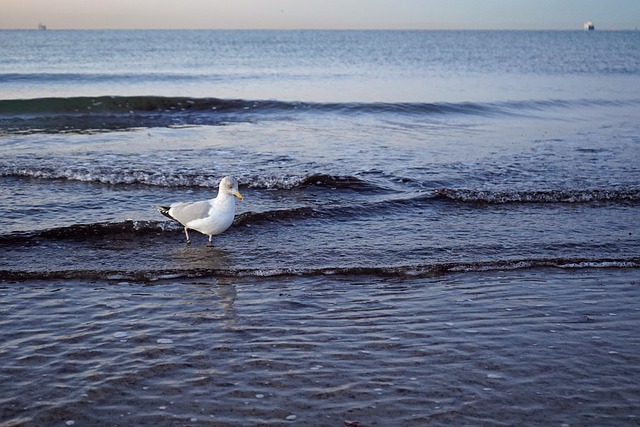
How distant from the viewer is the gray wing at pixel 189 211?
8.11 m

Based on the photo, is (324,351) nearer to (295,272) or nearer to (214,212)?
(295,272)

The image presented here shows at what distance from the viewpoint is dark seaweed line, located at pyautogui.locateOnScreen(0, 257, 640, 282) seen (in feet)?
22.9

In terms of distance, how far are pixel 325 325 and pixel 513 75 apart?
32.3 metres

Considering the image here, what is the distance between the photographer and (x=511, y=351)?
5141mm

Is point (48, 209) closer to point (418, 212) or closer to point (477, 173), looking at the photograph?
point (418, 212)

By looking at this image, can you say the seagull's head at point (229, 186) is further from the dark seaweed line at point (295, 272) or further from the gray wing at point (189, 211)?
the dark seaweed line at point (295, 272)

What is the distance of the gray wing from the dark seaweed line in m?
1.05

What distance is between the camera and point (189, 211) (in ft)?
26.8

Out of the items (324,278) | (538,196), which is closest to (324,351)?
(324,278)

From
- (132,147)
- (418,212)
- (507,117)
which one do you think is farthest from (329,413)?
(507,117)

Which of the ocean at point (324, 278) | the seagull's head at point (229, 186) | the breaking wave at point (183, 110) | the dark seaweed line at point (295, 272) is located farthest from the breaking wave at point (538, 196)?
the breaking wave at point (183, 110)

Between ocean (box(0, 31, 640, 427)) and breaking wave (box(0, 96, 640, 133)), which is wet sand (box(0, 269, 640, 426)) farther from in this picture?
breaking wave (box(0, 96, 640, 133))

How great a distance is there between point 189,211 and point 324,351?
11.5ft

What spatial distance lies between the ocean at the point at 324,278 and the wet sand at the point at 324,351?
Result: 19mm
